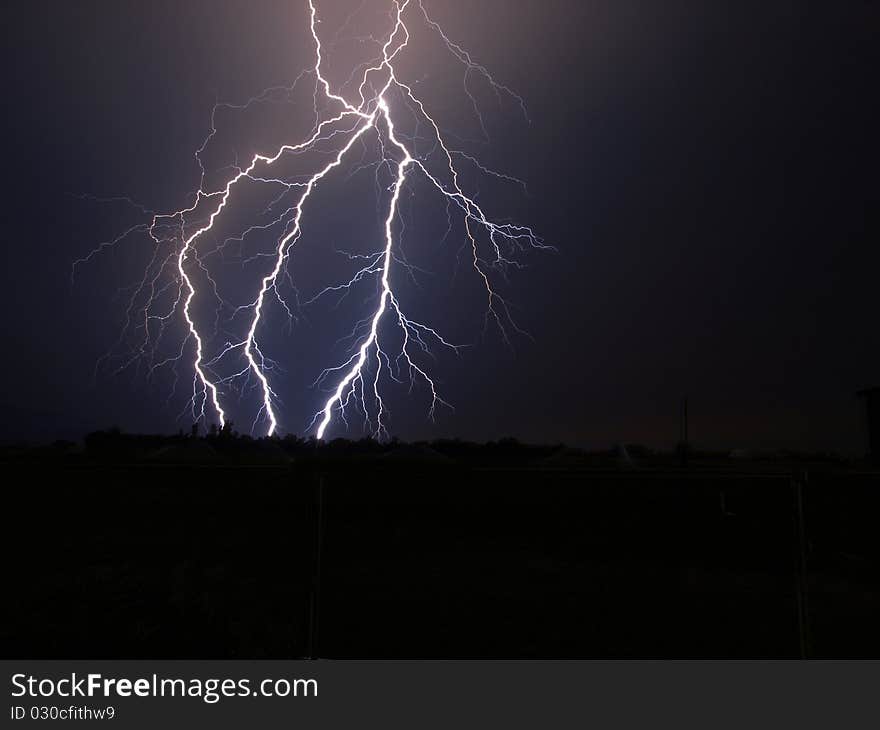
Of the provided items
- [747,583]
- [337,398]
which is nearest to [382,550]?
[747,583]

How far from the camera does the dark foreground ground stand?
4.15 meters

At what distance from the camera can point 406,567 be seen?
16.9ft

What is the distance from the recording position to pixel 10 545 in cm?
461

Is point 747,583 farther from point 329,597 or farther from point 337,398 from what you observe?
point 337,398

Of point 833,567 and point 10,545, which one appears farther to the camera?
point 833,567

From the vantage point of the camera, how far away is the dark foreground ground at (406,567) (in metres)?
4.15

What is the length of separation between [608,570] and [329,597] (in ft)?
6.93
